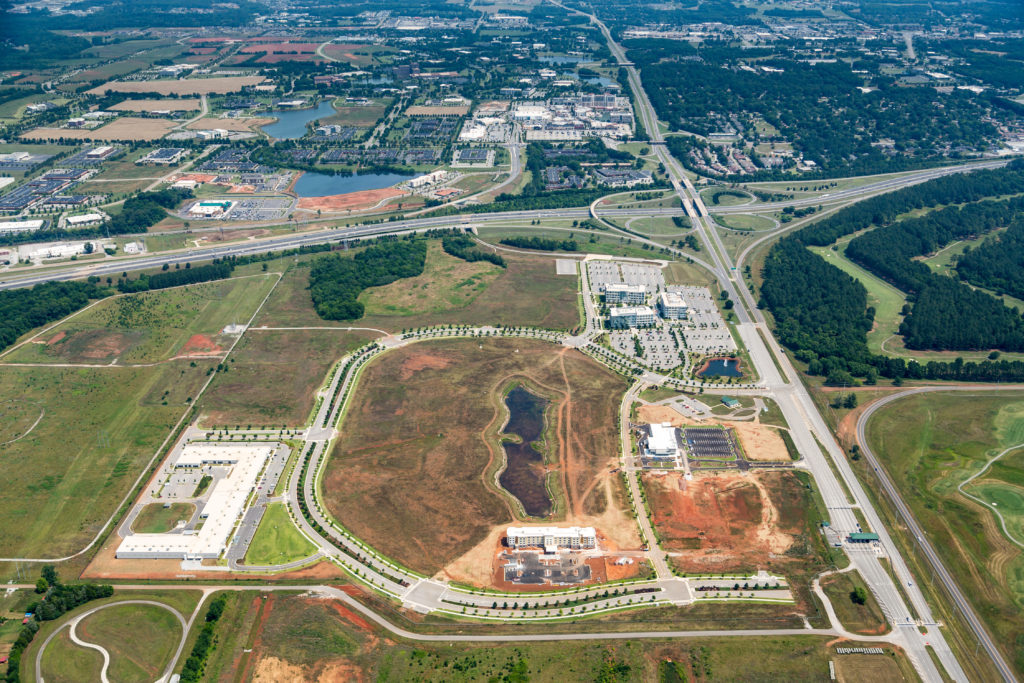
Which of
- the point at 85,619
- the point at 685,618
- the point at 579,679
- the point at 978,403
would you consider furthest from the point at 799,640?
the point at 85,619

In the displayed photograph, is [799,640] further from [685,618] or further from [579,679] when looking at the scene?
[579,679]

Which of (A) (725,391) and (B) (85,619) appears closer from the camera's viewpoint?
(B) (85,619)

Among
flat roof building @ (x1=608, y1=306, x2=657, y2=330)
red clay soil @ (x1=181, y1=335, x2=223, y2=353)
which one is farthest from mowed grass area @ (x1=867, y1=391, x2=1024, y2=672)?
red clay soil @ (x1=181, y1=335, x2=223, y2=353)

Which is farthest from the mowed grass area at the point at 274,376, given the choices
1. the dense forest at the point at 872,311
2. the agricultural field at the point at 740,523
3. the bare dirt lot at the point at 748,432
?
the dense forest at the point at 872,311

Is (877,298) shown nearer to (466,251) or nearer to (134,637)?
(466,251)

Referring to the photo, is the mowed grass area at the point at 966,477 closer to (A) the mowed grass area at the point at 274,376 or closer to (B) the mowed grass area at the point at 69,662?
(A) the mowed grass area at the point at 274,376

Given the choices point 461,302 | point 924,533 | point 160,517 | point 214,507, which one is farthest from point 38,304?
point 924,533

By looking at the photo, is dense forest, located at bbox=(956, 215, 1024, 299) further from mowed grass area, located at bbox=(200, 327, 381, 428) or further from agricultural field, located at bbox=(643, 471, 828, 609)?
mowed grass area, located at bbox=(200, 327, 381, 428)
